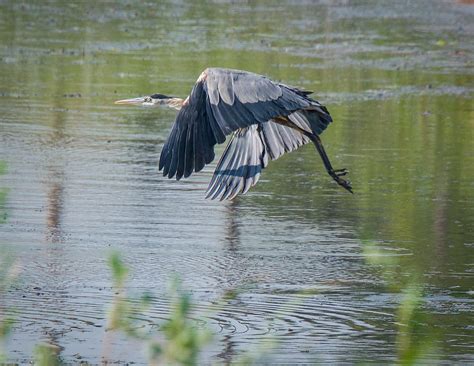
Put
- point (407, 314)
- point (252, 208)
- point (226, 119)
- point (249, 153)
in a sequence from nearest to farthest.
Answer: point (407, 314)
point (226, 119)
point (249, 153)
point (252, 208)

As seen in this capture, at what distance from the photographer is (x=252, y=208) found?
10.8m

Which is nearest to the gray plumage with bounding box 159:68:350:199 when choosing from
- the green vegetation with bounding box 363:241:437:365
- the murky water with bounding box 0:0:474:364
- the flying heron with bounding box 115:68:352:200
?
the flying heron with bounding box 115:68:352:200

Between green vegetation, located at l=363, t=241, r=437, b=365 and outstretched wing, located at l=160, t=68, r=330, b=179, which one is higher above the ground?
outstretched wing, located at l=160, t=68, r=330, b=179

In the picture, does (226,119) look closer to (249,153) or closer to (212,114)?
(212,114)

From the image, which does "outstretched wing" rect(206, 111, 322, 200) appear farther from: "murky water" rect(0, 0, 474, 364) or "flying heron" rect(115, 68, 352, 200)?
"murky water" rect(0, 0, 474, 364)

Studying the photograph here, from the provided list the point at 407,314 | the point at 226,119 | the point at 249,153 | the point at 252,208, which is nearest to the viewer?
the point at 407,314

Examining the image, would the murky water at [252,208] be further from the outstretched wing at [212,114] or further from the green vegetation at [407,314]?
the outstretched wing at [212,114]

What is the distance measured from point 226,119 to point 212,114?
0.08 m

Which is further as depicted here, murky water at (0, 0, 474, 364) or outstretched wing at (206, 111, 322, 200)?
outstretched wing at (206, 111, 322, 200)

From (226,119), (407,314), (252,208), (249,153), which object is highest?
(226,119)

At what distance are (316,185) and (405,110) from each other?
14.8 ft

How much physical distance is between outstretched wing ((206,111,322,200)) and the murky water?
1.98 ft

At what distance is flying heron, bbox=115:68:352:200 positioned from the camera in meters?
7.16

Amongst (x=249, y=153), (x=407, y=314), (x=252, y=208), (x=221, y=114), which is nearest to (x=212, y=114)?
(x=221, y=114)
